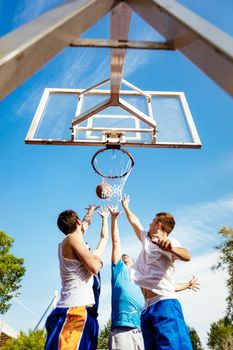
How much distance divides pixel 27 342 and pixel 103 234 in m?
18.0

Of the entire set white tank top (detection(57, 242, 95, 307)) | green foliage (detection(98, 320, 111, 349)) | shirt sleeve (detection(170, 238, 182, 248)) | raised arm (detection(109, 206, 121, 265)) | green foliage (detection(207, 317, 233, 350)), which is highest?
green foliage (detection(98, 320, 111, 349))

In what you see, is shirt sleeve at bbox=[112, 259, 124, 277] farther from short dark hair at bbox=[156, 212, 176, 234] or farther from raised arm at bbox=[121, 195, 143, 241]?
short dark hair at bbox=[156, 212, 176, 234]

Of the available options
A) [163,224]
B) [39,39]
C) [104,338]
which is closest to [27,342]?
[163,224]

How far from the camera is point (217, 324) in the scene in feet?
131

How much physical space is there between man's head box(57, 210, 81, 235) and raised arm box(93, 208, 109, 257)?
41 cm

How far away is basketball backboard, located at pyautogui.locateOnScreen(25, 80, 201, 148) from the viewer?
4.42 metres


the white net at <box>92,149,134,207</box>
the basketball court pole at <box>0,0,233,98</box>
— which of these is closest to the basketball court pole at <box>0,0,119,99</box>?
the basketball court pole at <box>0,0,233,98</box>

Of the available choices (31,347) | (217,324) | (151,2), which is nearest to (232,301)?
(31,347)

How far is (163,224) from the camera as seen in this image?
12.4 ft

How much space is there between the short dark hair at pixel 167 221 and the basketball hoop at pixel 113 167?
4.81 ft

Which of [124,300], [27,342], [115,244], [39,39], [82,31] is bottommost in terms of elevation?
[39,39]

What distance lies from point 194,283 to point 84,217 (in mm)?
1720

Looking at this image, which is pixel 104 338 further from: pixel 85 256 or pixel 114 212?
pixel 85 256

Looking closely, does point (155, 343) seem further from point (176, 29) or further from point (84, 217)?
point (176, 29)
